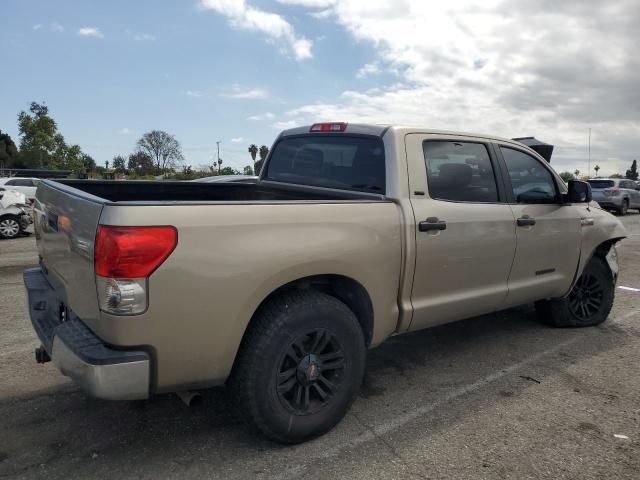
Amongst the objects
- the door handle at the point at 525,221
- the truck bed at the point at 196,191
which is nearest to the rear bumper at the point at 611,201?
the door handle at the point at 525,221

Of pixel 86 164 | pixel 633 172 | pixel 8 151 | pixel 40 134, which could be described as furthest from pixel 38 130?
pixel 633 172

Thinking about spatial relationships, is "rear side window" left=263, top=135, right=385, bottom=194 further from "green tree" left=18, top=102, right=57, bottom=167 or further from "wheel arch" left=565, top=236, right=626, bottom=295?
"green tree" left=18, top=102, right=57, bottom=167

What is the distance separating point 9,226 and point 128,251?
12.0 metres

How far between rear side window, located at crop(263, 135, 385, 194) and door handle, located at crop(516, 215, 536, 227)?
1345mm

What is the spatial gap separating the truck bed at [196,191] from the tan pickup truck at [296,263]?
0.05ft

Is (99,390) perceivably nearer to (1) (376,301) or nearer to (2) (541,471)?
(1) (376,301)

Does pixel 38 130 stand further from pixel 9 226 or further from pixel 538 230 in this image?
pixel 538 230

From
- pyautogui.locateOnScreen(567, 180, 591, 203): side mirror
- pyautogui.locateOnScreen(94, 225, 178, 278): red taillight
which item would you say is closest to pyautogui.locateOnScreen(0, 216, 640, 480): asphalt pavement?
pyautogui.locateOnScreen(94, 225, 178, 278): red taillight

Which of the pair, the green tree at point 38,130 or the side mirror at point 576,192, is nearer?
the side mirror at point 576,192

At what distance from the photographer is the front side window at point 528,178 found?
14.1ft

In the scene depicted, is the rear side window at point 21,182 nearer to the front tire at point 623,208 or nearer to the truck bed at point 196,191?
the truck bed at point 196,191

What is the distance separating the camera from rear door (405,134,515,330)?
3.47 meters

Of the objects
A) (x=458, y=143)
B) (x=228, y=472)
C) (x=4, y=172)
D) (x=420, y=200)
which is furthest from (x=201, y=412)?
(x=4, y=172)

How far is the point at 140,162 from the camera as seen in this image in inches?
3103
